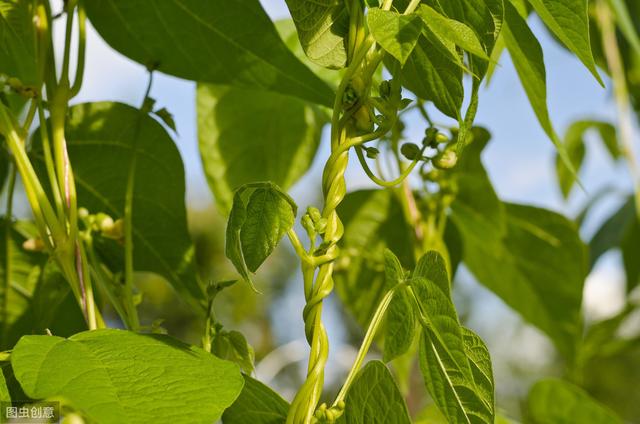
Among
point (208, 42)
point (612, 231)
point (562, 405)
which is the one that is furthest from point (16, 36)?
point (612, 231)

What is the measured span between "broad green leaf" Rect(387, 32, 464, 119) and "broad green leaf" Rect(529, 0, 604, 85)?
1.5 inches

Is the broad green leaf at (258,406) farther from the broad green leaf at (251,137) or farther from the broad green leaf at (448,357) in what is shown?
the broad green leaf at (251,137)

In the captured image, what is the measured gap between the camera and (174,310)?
20.3 ft

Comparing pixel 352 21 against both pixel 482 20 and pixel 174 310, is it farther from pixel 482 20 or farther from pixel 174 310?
pixel 174 310

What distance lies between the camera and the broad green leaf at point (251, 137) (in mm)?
611

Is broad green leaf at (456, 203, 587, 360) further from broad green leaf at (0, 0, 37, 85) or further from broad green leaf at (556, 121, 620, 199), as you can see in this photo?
broad green leaf at (556, 121, 620, 199)

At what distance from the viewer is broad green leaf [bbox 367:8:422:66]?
27cm

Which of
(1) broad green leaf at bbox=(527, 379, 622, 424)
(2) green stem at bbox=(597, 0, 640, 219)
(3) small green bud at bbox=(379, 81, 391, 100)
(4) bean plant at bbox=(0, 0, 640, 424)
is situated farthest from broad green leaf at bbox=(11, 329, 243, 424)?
(2) green stem at bbox=(597, 0, 640, 219)

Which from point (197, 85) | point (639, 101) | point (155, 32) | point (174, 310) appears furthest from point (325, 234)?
point (174, 310)

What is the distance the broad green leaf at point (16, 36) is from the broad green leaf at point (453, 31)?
0.21 meters

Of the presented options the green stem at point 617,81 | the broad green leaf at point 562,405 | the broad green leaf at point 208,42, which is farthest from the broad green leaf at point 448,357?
the green stem at point 617,81

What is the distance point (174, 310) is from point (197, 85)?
5.72 m

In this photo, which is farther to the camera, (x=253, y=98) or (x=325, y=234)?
(x=253, y=98)

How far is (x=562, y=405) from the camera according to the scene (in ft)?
2.19
